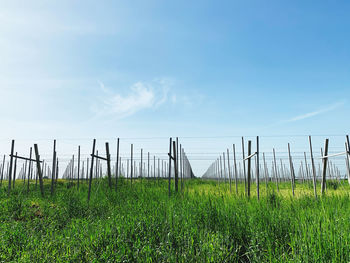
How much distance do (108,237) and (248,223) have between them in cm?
238

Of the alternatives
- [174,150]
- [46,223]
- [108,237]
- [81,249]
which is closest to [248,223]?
[108,237]

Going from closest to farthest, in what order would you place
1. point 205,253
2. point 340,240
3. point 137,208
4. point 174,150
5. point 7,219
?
point 340,240, point 205,253, point 137,208, point 7,219, point 174,150

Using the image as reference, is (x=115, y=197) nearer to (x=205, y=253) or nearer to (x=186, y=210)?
(x=186, y=210)

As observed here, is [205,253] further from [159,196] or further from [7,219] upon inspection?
[7,219]

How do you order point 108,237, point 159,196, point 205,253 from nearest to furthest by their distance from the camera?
point 205,253, point 108,237, point 159,196

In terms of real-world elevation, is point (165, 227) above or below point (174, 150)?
below

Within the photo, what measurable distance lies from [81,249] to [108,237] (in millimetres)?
427

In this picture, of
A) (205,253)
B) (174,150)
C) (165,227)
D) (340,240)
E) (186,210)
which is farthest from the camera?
(174,150)

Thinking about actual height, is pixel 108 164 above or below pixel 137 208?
above

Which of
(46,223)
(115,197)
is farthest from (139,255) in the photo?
(115,197)

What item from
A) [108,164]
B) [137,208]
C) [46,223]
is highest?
[108,164]

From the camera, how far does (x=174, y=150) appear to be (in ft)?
31.3

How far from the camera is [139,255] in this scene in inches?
133

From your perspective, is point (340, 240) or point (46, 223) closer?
point (340, 240)
